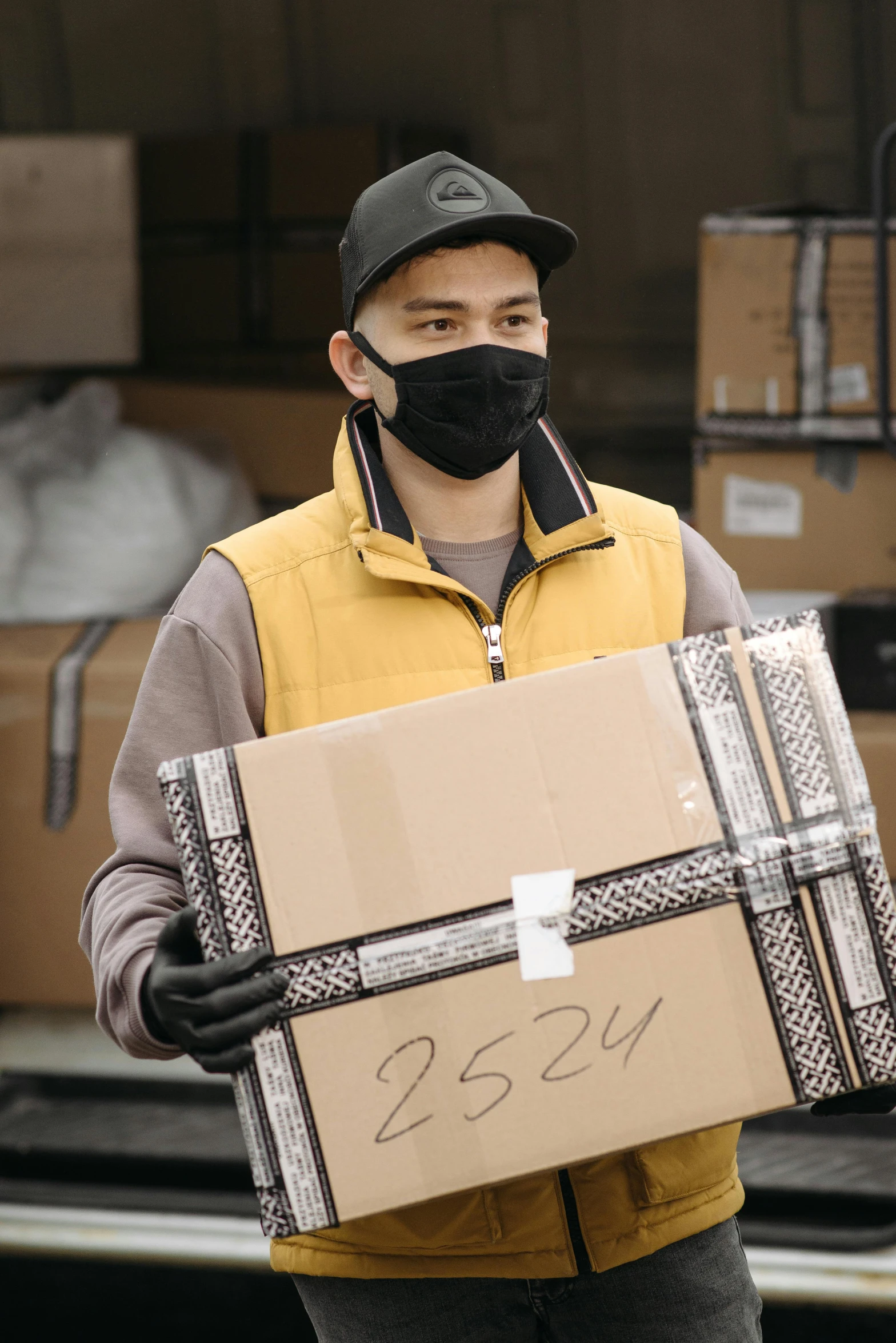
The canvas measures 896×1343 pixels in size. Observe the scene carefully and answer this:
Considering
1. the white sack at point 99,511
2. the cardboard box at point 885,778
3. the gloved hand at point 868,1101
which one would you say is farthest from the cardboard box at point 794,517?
the gloved hand at point 868,1101

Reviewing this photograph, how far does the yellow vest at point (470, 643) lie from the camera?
3.91 feet

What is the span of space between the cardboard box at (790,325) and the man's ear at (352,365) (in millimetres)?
1339

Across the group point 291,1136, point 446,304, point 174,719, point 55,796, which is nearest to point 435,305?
point 446,304

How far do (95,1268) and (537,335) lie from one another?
1535mm

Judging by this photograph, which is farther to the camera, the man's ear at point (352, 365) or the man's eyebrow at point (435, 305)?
the man's ear at point (352, 365)

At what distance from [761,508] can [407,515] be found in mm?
1438

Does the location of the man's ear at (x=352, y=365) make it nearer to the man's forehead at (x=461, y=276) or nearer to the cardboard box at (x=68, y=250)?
the man's forehead at (x=461, y=276)

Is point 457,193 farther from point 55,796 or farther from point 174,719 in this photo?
point 55,796

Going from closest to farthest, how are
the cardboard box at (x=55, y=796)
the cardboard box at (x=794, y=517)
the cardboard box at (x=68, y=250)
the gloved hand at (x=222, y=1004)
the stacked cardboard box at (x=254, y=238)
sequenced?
the gloved hand at (x=222, y=1004) < the cardboard box at (x=55, y=796) < the cardboard box at (x=794, y=517) < the cardboard box at (x=68, y=250) < the stacked cardboard box at (x=254, y=238)

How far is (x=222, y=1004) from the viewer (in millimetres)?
1015

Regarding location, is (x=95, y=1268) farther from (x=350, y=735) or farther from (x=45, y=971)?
(x=350, y=735)

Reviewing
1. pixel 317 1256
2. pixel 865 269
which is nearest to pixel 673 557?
pixel 317 1256

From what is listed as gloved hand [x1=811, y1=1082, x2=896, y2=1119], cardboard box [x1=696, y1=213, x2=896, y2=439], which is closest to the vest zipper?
gloved hand [x1=811, y1=1082, x2=896, y2=1119]

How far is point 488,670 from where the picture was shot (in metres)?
1.24
